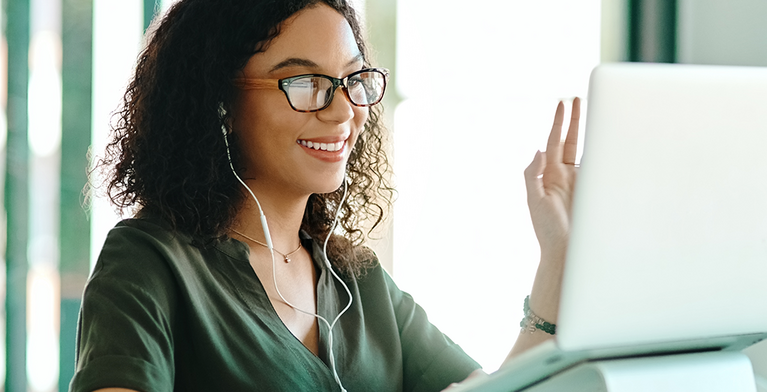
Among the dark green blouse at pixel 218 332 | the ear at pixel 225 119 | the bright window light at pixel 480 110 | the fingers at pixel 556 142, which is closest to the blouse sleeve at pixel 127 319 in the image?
the dark green blouse at pixel 218 332

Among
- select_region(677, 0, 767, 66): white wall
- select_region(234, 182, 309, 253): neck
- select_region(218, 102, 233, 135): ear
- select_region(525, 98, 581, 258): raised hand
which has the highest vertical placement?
select_region(677, 0, 767, 66): white wall

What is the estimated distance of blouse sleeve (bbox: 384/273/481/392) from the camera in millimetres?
1326

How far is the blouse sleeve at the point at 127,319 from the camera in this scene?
0.91 meters

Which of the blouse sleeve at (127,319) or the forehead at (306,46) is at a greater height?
the forehead at (306,46)

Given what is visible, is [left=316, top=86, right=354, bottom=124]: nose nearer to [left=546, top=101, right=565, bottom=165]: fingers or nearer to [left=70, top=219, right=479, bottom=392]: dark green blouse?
[left=70, top=219, right=479, bottom=392]: dark green blouse

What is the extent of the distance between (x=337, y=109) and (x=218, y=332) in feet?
1.43

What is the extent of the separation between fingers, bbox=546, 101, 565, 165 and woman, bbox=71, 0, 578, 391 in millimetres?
448

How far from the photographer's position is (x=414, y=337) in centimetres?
137

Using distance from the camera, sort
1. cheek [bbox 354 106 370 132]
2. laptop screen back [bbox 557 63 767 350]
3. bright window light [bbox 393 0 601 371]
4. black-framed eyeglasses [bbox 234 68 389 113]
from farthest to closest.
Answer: bright window light [bbox 393 0 601 371]
cheek [bbox 354 106 370 132]
black-framed eyeglasses [bbox 234 68 389 113]
laptop screen back [bbox 557 63 767 350]

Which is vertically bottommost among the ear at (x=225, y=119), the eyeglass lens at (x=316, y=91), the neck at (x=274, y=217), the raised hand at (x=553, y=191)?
the neck at (x=274, y=217)

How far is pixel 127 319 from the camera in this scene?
3.13 feet

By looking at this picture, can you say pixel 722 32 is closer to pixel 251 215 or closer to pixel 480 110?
pixel 480 110

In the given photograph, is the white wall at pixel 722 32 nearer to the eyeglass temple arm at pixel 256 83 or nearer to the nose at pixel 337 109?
the nose at pixel 337 109

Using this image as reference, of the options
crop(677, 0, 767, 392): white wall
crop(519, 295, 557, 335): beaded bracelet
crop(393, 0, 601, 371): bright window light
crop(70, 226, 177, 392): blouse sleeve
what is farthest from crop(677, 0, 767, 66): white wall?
crop(70, 226, 177, 392): blouse sleeve
